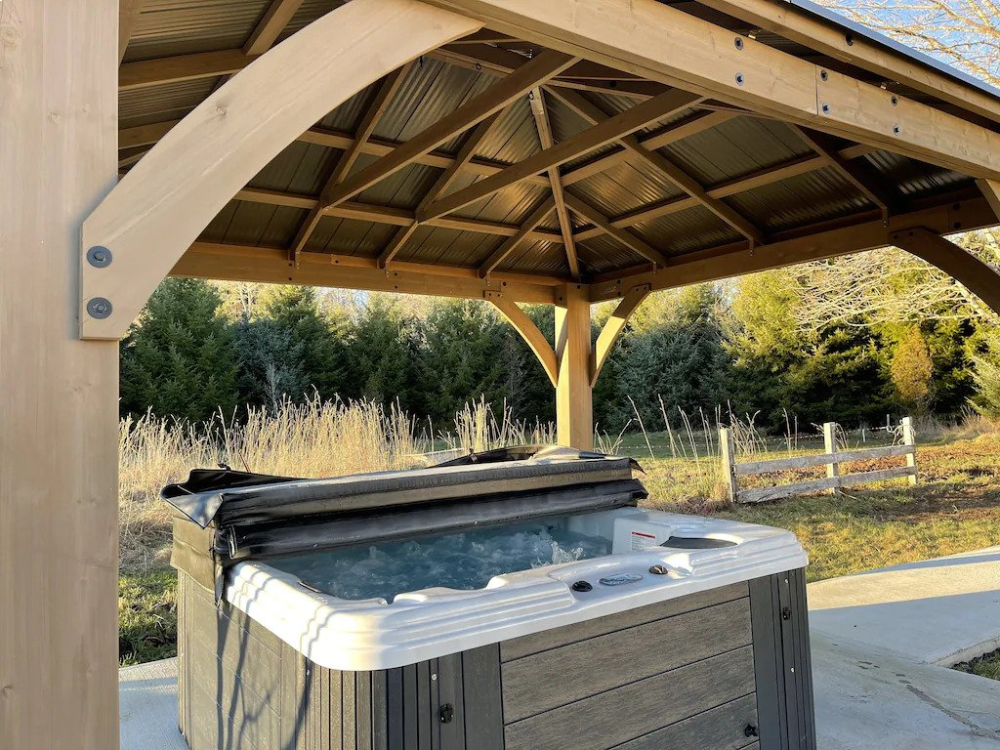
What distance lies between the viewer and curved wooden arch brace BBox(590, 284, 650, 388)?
5.47m

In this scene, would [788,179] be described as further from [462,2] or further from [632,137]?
[462,2]

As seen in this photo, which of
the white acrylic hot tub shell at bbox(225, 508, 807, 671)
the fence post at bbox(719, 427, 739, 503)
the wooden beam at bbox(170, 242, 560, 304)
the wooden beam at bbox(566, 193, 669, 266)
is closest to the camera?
the white acrylic hot tub shell at bbox(225, 508, 807, 671)

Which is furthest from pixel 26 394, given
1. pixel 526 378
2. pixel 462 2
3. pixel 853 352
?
pixel 853 352

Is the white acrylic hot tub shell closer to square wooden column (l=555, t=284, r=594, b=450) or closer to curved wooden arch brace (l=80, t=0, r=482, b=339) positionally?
curved wooden arch brace (l=80, t=0, r=482, b=339)

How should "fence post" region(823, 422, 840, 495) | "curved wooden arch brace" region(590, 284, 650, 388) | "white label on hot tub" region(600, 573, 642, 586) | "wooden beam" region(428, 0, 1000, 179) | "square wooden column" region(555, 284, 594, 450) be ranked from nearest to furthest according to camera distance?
"wooden beam" region(428, 0, 1000, 179) → "white label on hot tub" region(600, 573, 642, 586) → "curved wooden arch brace" region(590, 284, 650, 388) → "square wooden column" region(555, 284, 594, 450) → "fence post" region(823, 422, 840, 495)

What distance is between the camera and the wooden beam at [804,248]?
3574 millimetres

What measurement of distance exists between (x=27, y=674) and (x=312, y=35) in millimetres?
Answer: 1233

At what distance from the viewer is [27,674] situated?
1.13 meters

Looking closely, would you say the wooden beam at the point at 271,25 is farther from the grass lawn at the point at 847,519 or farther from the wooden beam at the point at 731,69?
the grass lawn at the point at 847,519

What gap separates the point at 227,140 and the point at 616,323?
451 cm

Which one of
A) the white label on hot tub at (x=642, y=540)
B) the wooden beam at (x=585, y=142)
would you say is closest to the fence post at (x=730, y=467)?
the wooden beam at (x=585, y=142)

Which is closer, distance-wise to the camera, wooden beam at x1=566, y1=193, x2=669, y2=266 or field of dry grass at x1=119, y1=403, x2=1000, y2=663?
field of dry grass at x1=119, y1=403, x2=1000, y2=663

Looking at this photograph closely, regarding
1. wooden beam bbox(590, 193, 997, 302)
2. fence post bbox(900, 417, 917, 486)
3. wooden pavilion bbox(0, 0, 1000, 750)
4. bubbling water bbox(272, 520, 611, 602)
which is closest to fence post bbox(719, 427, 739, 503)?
wooden pavilion bbox(0, 0, 1000, 750)

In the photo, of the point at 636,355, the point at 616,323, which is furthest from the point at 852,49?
the point at 636,355
